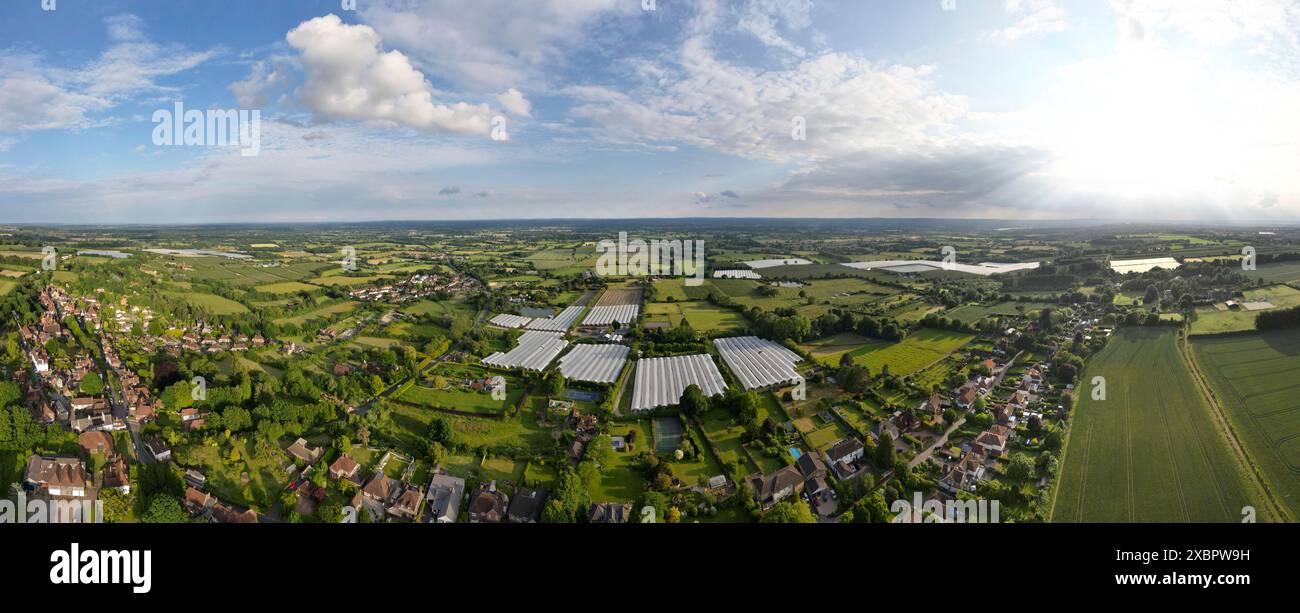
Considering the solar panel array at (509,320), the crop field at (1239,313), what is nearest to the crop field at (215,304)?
the solar panel array at (509,320)

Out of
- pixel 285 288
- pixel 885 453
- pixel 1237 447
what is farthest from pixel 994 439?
pixel 285 288

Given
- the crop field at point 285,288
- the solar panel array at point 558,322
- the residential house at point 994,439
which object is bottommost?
the residential house at point 994,439

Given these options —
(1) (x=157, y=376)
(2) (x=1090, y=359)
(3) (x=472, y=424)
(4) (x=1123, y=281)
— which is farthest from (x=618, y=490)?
(4) (x=1123, y=281)

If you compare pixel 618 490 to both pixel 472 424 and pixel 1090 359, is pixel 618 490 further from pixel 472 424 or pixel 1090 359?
pixel 1090 359

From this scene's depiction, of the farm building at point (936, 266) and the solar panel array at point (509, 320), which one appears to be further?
the farm building at point (936, 266)

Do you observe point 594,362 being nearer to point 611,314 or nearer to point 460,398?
point 460,398

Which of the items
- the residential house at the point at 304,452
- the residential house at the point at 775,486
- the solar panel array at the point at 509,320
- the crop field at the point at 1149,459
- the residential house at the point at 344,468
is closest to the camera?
the crop field at the point at 1149,459

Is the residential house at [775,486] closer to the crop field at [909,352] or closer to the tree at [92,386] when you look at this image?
the crop field at [909,352]
